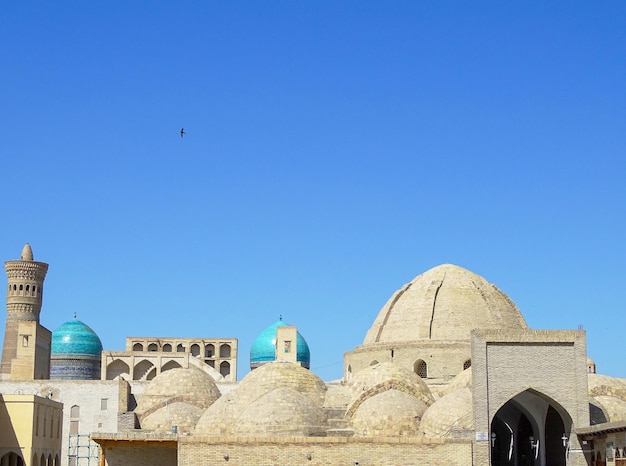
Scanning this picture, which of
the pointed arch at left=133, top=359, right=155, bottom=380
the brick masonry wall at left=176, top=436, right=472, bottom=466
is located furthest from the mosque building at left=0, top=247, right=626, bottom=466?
the pointed arch at left=133, top=359, right=155, bottom=380

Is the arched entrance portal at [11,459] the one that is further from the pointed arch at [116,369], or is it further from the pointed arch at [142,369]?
the pointed arch at [116,369]

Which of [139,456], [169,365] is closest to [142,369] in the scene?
[169,365]

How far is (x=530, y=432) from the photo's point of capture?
31.0 metres

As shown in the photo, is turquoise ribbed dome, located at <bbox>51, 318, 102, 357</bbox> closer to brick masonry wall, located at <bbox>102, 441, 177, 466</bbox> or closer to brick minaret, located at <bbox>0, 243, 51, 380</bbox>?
brick minaret, located at <bbox>0, 243, 51, 380</bbox>

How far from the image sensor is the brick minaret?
41.9 m

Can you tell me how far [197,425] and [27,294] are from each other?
822 inches

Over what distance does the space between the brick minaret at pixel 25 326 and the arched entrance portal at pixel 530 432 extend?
1944 cm

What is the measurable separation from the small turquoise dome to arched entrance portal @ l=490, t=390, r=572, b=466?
17.1 meters

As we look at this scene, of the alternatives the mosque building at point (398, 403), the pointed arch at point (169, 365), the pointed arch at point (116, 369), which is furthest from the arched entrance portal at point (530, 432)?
the pointed arch at point (116, 369)

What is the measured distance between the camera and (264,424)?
2614 centimetres

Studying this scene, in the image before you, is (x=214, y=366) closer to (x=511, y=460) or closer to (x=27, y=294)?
(x=27, y=294)

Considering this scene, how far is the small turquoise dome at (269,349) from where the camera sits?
48.8 m

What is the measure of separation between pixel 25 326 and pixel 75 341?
259 inches

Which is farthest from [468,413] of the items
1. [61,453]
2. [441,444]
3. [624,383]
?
[61,453]
